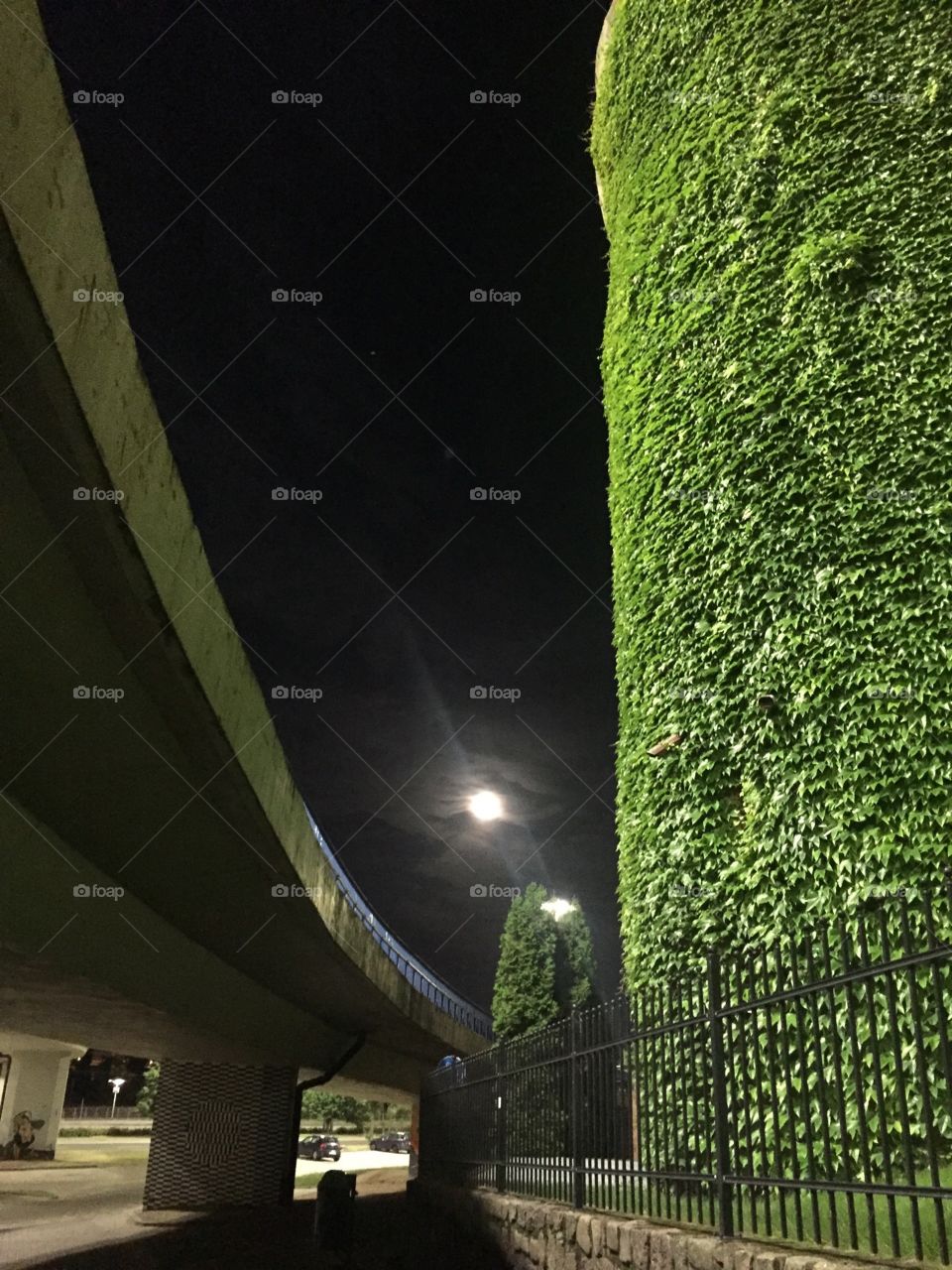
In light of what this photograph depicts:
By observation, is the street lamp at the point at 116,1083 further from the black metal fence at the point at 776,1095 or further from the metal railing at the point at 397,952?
the black metal fence at the point at 776,1095

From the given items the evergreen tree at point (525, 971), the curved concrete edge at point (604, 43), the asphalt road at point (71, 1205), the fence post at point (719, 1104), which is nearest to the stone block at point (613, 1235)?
the fence post at point (719, 1104)

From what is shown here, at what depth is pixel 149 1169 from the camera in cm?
1956

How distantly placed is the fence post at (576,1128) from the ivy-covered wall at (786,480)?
2.55ft

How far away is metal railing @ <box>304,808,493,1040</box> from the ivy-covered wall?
472 centimetres

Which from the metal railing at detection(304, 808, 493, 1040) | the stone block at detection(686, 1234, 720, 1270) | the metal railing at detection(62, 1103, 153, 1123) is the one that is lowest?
the metal railing at detection(62, 1103, 153, 1123)

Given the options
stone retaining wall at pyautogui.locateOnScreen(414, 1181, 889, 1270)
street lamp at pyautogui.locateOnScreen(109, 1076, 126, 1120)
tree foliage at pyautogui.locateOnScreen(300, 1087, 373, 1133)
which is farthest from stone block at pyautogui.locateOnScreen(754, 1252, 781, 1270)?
tree foliage at pyautogui.locateOnScreen(300, 1087, 373, 1133)

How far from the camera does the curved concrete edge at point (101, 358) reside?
3.55 metres

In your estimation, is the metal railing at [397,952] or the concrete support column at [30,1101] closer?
the metal railing at [397,952]

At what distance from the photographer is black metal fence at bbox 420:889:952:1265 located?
3.79 m

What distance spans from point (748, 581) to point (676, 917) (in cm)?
255

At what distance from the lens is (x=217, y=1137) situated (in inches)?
A: 787

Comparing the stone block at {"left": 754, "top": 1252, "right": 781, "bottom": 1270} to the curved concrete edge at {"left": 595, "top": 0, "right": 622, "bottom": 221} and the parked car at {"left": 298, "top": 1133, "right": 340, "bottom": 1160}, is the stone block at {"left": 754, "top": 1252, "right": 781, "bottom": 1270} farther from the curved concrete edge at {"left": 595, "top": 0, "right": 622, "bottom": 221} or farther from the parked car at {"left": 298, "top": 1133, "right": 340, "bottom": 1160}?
the parked car at {"left": 298, "top": 1133, "right": 340, "bottom": 1160}

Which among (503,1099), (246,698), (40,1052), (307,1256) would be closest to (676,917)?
(246,698)

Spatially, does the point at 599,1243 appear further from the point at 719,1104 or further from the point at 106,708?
the point at 106,708
